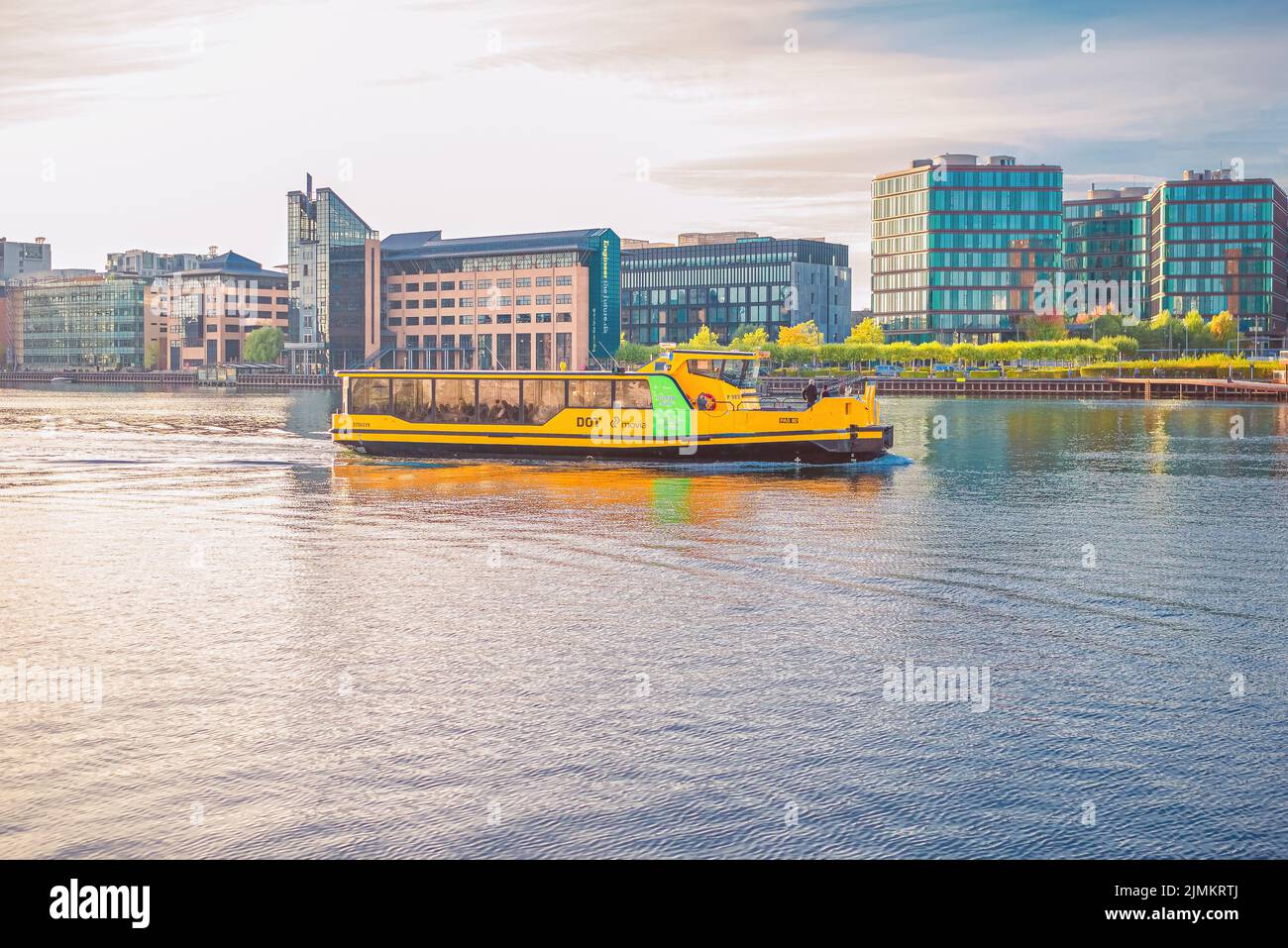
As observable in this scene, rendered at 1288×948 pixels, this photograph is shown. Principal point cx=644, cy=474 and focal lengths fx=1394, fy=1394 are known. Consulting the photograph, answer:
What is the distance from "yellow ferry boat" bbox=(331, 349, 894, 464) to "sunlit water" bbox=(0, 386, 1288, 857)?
16.0 m

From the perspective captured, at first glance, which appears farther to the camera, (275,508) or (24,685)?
(275,508)

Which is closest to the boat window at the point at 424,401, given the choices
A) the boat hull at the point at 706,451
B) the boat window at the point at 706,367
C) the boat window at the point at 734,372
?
the boat hull at the point at 706,451

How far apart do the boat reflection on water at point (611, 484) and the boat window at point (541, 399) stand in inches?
75.7

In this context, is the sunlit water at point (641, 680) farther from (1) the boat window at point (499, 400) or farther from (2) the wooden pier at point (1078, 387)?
(2) the wooden pier at point (1078, 387)

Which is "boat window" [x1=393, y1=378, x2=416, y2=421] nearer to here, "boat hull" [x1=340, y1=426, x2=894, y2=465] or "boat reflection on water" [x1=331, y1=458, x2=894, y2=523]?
"boat hull" [x1=340, y1=426, x2=894, y2=465]

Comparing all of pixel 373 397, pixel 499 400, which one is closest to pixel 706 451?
pixel 499 400

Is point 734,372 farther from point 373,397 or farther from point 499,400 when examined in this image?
point 373,397

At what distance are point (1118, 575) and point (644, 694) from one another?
36.0ft

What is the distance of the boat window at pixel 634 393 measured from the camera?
49.4 metres

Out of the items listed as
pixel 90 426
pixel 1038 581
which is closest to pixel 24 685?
pixel 1038 581

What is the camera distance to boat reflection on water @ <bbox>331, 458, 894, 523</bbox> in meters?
33.3
